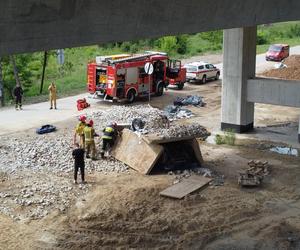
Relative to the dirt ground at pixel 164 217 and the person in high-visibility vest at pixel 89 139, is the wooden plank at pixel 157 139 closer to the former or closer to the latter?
the dirt ground at pixel 164 217

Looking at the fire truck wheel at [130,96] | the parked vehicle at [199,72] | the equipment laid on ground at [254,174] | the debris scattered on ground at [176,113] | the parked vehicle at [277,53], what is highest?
the parked vehicle at [277,53]

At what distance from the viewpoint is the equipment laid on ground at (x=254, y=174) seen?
19.0 metres

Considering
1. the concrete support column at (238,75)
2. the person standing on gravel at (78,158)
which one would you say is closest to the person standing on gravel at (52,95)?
the concrete support column at (238,75)

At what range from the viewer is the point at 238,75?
A: 82.0ft

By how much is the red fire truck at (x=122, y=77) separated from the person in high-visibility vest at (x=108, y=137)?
10.5 meters

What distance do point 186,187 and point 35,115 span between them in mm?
12861

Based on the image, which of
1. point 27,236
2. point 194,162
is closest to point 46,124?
point 194,162

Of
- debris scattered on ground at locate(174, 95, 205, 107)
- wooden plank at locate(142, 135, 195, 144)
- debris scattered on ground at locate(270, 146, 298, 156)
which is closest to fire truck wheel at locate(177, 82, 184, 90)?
debris scattered on ground at locate(174, 95, 205, 107)

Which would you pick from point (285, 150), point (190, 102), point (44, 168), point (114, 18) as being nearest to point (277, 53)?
point (190, 102)

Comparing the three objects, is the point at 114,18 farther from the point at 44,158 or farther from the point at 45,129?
the point at 45,129

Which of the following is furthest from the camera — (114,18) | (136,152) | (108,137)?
(108,137)

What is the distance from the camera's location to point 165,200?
17594 millimetres

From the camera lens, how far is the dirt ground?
48.7ft

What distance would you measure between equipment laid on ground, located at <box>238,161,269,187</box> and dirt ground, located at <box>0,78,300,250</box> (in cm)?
22
